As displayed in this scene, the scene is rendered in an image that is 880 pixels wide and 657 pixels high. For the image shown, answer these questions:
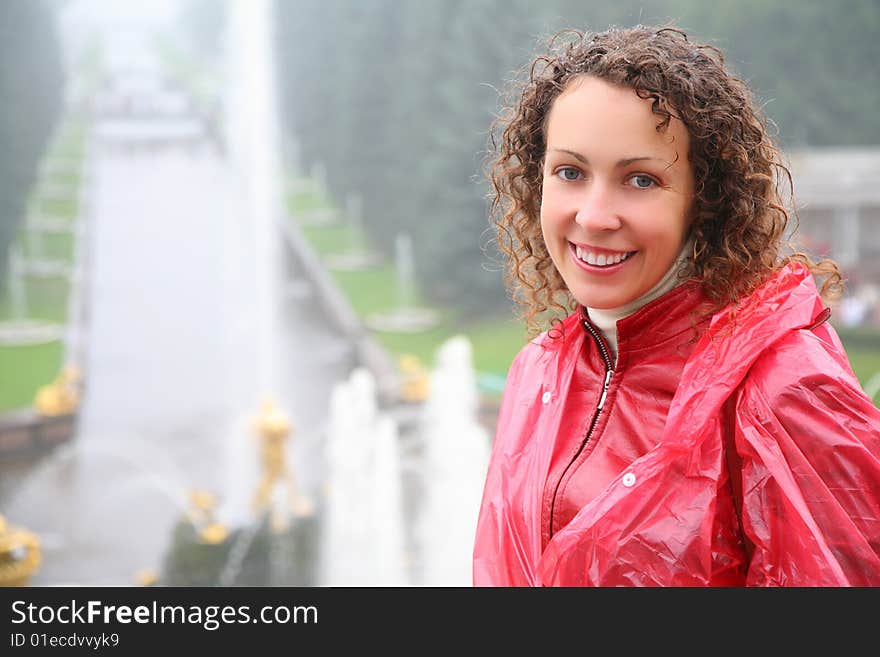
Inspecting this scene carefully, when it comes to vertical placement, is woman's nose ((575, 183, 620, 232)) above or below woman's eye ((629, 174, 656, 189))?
below

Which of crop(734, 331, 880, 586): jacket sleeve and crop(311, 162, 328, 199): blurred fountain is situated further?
crop(311, 162, 328, 199): blurred fountain

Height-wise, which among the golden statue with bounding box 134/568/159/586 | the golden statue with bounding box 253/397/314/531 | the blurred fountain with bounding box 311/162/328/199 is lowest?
Answer: the golden statue with bounding box 134/568/159/586

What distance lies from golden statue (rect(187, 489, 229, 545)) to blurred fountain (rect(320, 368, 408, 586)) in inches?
23.3

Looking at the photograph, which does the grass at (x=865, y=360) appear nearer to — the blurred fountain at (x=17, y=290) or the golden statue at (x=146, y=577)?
the golden statue at (x=146, y=577)

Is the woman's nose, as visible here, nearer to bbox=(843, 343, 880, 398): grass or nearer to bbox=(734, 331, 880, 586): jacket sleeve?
bbox=(734, 331, 880, 586): jacket sleeve

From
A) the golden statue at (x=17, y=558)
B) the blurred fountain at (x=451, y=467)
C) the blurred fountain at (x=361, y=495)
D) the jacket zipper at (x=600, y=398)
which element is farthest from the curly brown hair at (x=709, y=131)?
the golden statue at (x=17, y=558)

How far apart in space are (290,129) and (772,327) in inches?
266

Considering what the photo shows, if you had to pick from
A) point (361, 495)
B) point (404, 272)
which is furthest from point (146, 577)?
point (404, 272)

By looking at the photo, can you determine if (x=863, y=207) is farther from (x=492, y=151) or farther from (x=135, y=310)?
(x=492, y=151)

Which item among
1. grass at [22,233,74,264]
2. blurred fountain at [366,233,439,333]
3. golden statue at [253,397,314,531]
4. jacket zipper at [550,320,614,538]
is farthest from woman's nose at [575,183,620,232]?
grass at [22,233,74,264]

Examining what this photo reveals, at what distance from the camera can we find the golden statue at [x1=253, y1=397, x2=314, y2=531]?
20.4ft

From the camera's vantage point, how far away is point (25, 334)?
6.94m

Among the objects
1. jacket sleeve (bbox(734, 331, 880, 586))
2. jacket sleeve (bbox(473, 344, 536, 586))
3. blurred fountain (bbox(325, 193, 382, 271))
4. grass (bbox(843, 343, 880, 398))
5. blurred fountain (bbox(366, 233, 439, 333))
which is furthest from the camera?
blurred fountain (bbox(325, 193, 382, 271))

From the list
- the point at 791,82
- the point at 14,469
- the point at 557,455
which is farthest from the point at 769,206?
the point at 14,469
